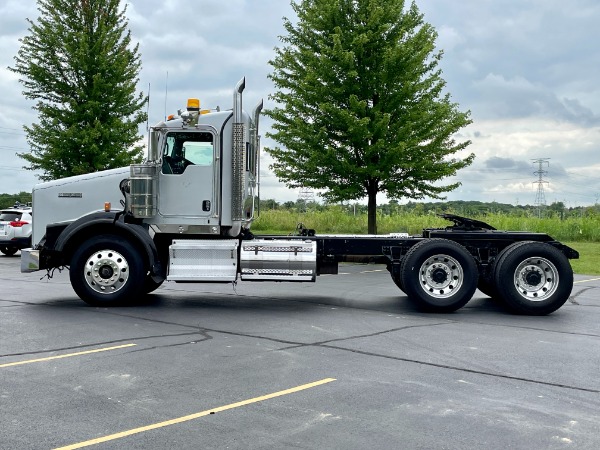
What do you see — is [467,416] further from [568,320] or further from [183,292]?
[183,292]

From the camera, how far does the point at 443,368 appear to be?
7.24 meters

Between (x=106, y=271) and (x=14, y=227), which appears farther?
(x=14, y=227)

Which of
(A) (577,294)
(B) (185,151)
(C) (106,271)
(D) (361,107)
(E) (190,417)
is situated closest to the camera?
(E) (190,417)

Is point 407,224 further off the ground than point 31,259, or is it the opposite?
point 407,224

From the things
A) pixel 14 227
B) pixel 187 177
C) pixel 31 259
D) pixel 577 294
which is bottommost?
pixel 577 294

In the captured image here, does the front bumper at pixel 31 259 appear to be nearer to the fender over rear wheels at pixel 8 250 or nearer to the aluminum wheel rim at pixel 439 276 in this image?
the aluminum wheel rim at pixel 439 276

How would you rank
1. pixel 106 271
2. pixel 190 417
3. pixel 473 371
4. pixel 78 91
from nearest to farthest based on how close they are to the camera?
1. pixel 190 417
2. pixel 473 371
3. pixel 106 271
4. pixel 78 91

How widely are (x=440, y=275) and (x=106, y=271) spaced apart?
5583 mm

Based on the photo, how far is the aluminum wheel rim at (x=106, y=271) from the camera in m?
11.5

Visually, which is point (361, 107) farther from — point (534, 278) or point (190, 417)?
point (190, 417)

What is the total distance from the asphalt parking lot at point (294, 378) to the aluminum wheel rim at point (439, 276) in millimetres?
467

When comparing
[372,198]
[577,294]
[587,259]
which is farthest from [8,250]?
[587,259]

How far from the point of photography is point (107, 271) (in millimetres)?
11547

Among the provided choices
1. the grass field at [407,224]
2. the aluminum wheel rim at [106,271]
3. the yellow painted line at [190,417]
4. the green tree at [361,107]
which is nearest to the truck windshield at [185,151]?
the aluminum wheel rim at [106,271]
